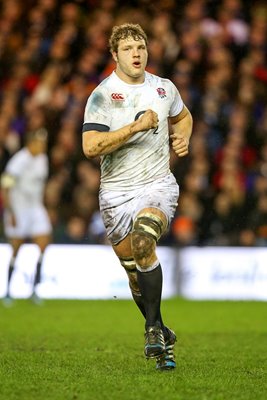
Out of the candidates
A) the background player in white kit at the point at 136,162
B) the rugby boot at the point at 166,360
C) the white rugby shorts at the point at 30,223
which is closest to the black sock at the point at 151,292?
the background player in white kit at the point at 136,162

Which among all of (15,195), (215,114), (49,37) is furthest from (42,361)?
(49,37)

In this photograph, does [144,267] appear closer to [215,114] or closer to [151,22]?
[215,114]

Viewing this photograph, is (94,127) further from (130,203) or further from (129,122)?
(130,203)

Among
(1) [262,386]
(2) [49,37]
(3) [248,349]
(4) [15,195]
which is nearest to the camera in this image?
(1) [262,386]

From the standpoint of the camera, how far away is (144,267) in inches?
305

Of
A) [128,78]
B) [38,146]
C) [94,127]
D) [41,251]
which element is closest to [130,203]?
[94,127]

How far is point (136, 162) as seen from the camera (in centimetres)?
811

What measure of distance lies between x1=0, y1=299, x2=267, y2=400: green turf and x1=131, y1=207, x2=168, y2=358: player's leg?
0.82 feet

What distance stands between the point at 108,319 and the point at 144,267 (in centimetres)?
623

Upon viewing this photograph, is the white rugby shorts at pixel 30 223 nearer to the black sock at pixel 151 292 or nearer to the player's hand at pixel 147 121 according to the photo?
the black sock at pixel 151 292

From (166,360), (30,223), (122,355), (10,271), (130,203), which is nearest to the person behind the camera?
(166,360)

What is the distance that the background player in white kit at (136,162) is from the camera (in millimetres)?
7738

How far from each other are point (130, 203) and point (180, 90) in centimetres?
1132

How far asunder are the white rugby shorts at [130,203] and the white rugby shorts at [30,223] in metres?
8.28
